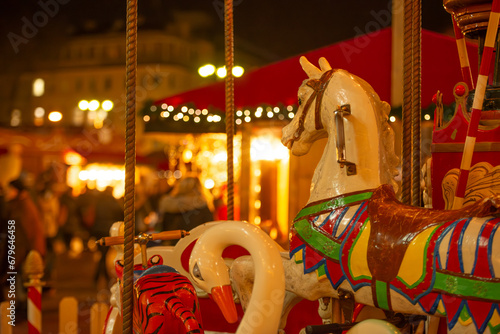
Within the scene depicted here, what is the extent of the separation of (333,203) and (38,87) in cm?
3121

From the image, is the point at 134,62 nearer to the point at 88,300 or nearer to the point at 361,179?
the point at 361,179

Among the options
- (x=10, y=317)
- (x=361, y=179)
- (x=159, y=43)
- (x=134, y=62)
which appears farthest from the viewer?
(x=159, y=43)

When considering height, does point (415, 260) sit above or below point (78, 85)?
below

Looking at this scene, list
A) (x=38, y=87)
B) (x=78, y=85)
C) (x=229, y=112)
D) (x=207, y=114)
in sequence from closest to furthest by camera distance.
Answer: (x=229, y=112) < (x=207, y=114) < (x=38, y=87) < (x=78, y=85)

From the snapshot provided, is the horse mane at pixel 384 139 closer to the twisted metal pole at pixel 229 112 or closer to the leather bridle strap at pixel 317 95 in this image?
the leather bridle strap at pixel 317 95

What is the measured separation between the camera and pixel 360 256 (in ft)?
7.31

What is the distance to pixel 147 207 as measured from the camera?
28.1 feet

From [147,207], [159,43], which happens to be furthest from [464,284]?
[159,43]

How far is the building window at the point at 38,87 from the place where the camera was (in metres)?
30.6

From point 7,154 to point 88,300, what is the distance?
508 centimetres

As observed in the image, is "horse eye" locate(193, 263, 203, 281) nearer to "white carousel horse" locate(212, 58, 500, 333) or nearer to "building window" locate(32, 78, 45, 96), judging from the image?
"white carousel horse" locate(212, 58, 500, 333)

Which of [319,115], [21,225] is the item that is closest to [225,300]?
[319,115]

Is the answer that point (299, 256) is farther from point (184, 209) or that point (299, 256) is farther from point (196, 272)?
point (184, 209)

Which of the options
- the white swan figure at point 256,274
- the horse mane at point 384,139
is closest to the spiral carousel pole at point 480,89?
the horse mane at point 384,139
